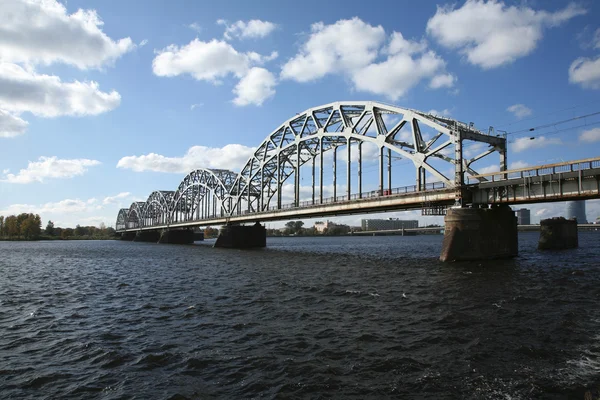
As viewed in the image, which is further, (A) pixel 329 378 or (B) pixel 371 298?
(B) pixel 371 298

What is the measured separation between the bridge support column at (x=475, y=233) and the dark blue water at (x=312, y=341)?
1045 cm

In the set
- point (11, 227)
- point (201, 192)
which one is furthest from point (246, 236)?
point (11, 227)

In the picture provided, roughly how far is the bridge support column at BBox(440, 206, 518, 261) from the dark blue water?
1045 cm

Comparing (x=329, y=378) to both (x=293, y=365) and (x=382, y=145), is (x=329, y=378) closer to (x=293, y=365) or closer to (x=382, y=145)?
(x=293, y=365)

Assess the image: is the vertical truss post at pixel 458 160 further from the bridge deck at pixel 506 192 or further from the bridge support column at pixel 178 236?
the bridge support column at pixel 178 236

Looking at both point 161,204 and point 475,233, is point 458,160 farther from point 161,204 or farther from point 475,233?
point 161,204

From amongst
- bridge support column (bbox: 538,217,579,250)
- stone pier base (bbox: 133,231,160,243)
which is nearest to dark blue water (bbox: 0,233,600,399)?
bridge support column (bbox: 538,217,579,250)

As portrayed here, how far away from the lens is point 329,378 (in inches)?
391

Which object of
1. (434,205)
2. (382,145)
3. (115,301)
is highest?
(382,145)

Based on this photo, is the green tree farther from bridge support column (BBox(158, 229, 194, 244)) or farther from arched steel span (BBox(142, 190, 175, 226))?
bridge support column (BBox(158, 229, 194, 244))

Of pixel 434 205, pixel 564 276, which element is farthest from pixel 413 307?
pixel 434 205

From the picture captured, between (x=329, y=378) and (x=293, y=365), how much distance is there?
1.42m

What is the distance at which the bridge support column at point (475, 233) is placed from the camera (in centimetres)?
3562

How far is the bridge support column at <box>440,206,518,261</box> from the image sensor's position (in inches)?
1403
